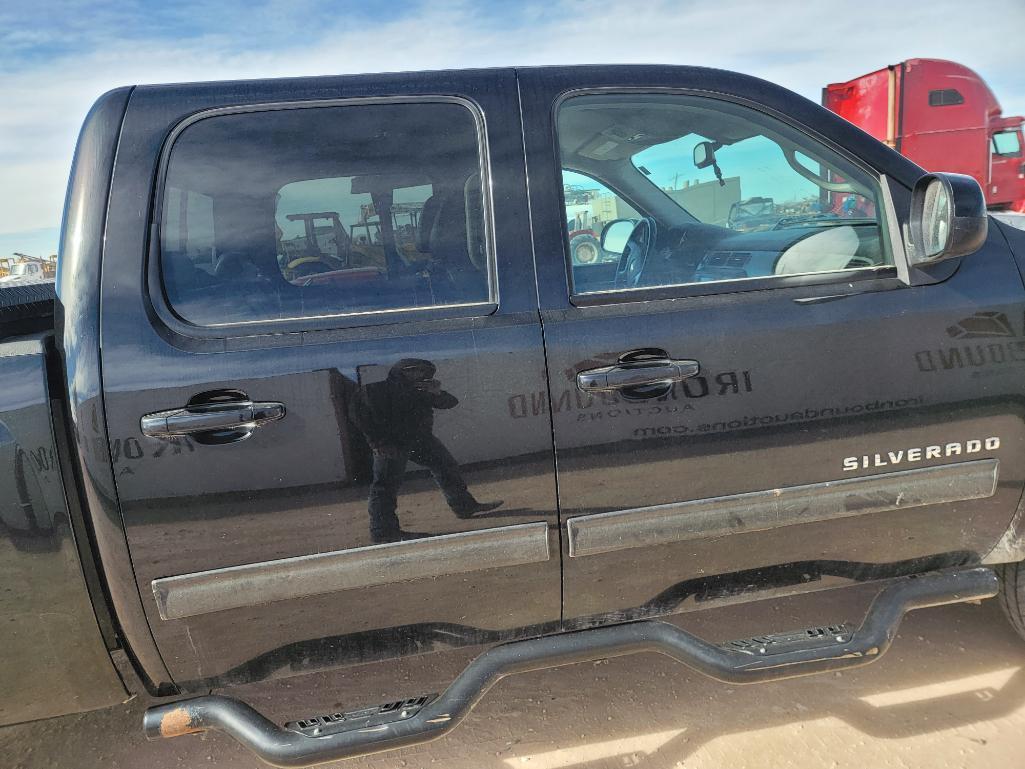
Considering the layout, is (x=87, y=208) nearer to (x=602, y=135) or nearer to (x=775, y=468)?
(x=602, y=135)

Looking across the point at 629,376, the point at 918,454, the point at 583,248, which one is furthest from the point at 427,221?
the point at 918,454

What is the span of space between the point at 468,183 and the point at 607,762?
171 cm

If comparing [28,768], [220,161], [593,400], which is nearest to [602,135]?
[593,400]

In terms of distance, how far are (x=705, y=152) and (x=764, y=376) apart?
2.50 ft

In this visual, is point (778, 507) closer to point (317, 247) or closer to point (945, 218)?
point (945, 218)

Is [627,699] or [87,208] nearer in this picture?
[87,208]

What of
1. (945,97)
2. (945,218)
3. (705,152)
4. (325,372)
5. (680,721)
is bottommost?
(680,721)

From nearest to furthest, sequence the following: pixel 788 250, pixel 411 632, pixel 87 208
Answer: pixel 87 208, pixel 411 632, pixel 788 250

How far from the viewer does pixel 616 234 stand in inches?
88.5

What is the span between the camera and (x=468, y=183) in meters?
1.81

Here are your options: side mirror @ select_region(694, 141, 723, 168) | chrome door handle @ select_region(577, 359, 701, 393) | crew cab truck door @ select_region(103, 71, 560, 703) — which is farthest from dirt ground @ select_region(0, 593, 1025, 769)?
side mirror @ select_region(694, 141, 723, 168)

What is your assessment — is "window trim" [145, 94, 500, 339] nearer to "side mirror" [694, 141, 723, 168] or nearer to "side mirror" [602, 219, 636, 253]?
"side mirror" [602, 219, 636, 253]

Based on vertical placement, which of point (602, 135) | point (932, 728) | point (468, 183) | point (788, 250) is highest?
point (602, 135)

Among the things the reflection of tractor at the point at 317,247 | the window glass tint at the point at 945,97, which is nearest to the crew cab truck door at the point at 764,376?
the reflection of tractor at the point at 317,247
